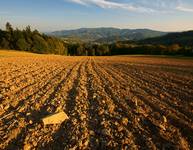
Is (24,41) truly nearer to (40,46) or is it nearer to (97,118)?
(40,46)

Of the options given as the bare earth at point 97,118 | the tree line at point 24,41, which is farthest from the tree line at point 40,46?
the bare earth at point 97,118

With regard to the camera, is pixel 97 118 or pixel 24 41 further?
pixel 24 41

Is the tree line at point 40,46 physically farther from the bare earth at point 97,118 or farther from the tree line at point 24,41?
the bare earth at point 97,118

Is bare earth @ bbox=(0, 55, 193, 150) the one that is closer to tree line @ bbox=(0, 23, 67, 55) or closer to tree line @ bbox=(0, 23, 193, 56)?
tree line @ bbox=(0, 23, 193, 56)

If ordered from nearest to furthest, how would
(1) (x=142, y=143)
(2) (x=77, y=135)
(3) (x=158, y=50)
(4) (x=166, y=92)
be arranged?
1. (1) (x=142, y=143)
2. (2) (x=77, y=135)
3. (4) (x=166, y=92)
4. (3) (x=158, y=50)

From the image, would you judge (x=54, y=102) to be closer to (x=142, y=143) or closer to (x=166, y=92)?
(x=142, y=143)

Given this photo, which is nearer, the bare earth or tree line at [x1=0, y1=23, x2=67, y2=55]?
the bare earth

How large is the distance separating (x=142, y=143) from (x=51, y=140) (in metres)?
2.03

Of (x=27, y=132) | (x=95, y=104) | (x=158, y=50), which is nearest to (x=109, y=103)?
(x=95, y=104)

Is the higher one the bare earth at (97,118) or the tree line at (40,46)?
the bare earth at (97,118)

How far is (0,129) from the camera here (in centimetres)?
723

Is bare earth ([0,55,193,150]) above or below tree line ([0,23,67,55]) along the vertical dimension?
above

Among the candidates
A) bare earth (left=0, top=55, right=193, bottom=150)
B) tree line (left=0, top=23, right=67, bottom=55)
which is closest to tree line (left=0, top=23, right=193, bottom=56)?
tree line (left=0, top=23, right=67, bottom=55)

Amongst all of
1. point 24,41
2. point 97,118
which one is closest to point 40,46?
point 24,41
